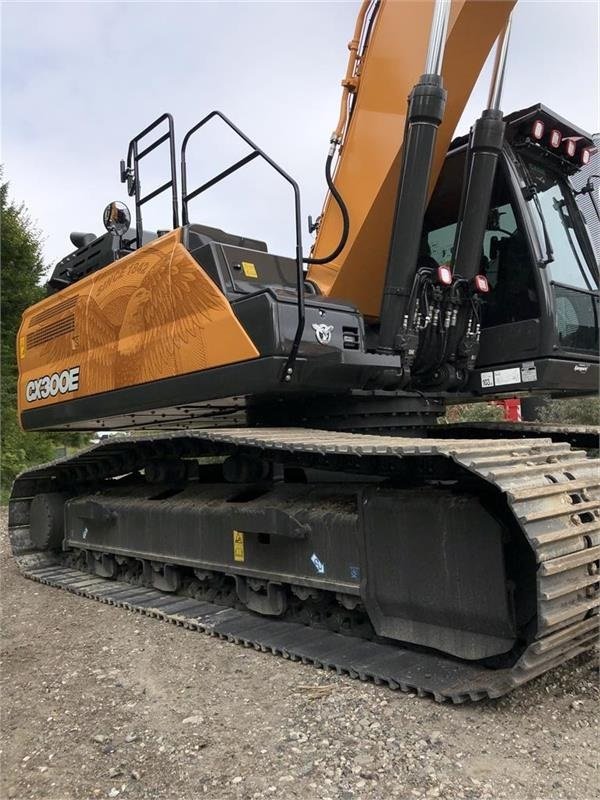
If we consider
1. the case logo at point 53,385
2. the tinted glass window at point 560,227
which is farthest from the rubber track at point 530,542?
the case logo at point 53,385

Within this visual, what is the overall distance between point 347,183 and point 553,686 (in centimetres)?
284

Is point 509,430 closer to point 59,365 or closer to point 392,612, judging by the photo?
point 392,612

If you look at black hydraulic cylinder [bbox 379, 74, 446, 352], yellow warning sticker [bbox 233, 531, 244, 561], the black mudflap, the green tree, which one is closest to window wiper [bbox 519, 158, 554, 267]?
black hydraulic cylinder [bbox 379, 74, 446, 352]

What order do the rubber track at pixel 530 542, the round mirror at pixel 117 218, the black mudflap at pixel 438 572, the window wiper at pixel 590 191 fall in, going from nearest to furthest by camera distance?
the rubber track at pixel 530 542
the black mudflap at pixel 438 572
the window wiper at pixel 590 191
the round mirror at pixel 117 218

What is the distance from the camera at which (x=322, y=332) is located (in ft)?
12.3

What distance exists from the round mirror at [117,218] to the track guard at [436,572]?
3083mm

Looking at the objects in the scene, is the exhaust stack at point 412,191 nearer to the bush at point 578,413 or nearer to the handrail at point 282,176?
the handrail at point 282,176

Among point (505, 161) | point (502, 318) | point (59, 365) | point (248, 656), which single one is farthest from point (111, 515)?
point (505, 161)

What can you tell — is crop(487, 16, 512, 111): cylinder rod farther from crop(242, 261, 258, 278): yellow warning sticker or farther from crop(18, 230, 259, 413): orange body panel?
crop(18, 230, 259, 413): orange body panel

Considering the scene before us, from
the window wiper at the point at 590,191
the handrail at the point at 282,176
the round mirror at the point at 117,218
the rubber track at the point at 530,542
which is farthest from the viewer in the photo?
the round mirror at the point at 117,218

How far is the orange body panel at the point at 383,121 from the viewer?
3.79m

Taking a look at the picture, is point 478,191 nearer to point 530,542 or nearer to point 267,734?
point 530,542

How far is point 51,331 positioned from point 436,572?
4.00 meters

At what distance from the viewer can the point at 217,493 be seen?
4.71 m
